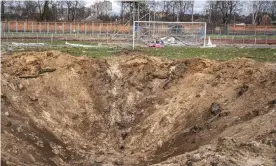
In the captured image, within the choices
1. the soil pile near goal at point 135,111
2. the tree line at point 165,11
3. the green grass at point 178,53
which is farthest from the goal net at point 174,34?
the tree line at point 165,11

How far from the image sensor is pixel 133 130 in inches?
698

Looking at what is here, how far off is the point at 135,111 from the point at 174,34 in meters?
18.3

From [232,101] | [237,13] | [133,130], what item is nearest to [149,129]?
[133,130]

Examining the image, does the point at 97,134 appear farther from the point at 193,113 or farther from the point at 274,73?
the point at 274,73

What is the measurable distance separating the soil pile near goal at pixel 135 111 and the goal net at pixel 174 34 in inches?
598

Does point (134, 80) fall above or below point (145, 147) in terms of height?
above

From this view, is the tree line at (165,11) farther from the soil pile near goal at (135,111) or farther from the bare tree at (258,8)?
the soil pile near goal at (135,111)

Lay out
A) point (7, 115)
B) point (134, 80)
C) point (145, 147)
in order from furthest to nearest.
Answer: point (134, 80)
point (145, 147)
point (7, 115)

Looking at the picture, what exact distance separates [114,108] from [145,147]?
2.60 m

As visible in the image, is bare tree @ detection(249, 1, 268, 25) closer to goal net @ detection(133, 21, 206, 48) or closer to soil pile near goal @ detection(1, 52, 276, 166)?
goal net @ detection(133, 21, 206, 48)

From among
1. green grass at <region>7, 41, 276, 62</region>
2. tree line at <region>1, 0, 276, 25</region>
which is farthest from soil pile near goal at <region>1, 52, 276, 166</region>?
tree line at <region>1, 0, 276, 25</region>

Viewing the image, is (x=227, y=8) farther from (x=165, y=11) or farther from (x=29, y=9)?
(x=29, y=9)

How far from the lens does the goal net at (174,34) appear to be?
35.5m

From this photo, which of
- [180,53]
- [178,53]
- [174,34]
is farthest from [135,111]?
[174,34]
